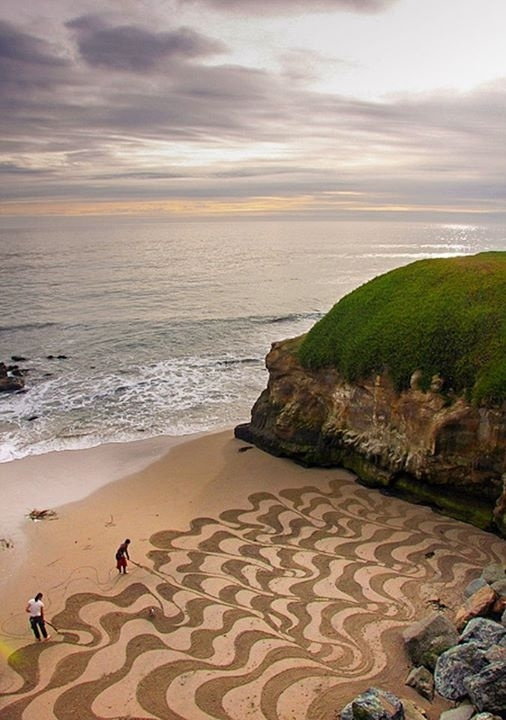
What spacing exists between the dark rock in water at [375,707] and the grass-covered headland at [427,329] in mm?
11413

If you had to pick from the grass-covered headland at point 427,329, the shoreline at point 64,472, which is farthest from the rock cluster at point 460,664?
the shoreline at point 64,472

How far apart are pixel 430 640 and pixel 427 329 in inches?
507

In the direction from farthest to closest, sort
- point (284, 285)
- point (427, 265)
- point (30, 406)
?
point (284, 285) → point (30, 406) → point (427, 265)

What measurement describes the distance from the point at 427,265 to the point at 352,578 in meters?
17.1

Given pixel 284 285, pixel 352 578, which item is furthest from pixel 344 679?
pixel 284 285

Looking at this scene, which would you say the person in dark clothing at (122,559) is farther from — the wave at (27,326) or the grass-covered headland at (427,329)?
the wave at (27,326)

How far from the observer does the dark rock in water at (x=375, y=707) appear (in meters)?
12.2

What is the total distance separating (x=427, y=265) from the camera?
2986 centimetres

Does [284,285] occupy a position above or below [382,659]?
above

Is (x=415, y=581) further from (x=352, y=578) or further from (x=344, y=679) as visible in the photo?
(x=344, y=679)

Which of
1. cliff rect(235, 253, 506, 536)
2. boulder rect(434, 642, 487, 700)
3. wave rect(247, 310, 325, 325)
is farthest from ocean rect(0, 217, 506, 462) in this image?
boulder rect(434, 642, 487, 700)

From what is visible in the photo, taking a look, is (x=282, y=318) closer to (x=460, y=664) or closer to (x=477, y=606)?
(x=477, y=606)

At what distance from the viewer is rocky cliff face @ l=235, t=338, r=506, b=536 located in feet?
69.4

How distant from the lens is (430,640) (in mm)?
14766
